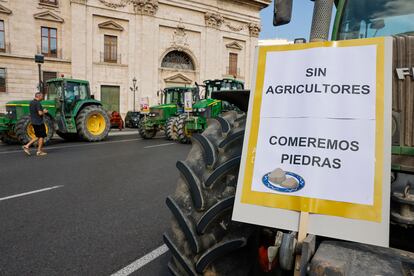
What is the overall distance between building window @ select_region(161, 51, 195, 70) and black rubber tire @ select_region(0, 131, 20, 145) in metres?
21.0

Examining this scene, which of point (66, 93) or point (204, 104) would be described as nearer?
point (66, 93)

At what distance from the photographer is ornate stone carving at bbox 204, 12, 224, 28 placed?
110ft

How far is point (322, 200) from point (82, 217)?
3.53 meters

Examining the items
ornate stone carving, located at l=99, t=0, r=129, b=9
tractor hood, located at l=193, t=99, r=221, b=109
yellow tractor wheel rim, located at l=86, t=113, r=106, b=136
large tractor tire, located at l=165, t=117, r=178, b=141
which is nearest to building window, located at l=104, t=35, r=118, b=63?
ornate stone carving, located at l=99, t=0, r=129, b=9

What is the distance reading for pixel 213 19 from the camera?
3378 centimetres

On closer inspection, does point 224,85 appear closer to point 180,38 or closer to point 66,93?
point 66,93

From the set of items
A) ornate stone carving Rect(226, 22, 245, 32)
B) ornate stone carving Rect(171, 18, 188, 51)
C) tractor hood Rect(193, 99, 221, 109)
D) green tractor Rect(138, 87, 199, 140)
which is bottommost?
green tractor Rect(138, 87, 199, 140)

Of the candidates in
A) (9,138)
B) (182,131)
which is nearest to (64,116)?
(9,138)

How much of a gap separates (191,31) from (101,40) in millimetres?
9144

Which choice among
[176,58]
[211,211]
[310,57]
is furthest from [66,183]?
[176,58]

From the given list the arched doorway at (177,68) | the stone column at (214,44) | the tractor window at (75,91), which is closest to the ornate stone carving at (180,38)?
the arched doorway at (177,68)

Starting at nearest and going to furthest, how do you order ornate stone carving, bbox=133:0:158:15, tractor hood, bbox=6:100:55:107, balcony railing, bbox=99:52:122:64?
1. tractor hood, bbox=6:100:55:107
2. balcony railing, bbox=99:52:122:64
3. ornate stone carving, bbox=133:0:158:15

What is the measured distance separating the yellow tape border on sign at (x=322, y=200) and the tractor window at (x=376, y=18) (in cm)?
94

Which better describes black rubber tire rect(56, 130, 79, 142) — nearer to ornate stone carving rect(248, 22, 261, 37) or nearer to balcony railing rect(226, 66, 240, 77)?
balcony railing rect(226, 66, 240, 77)
